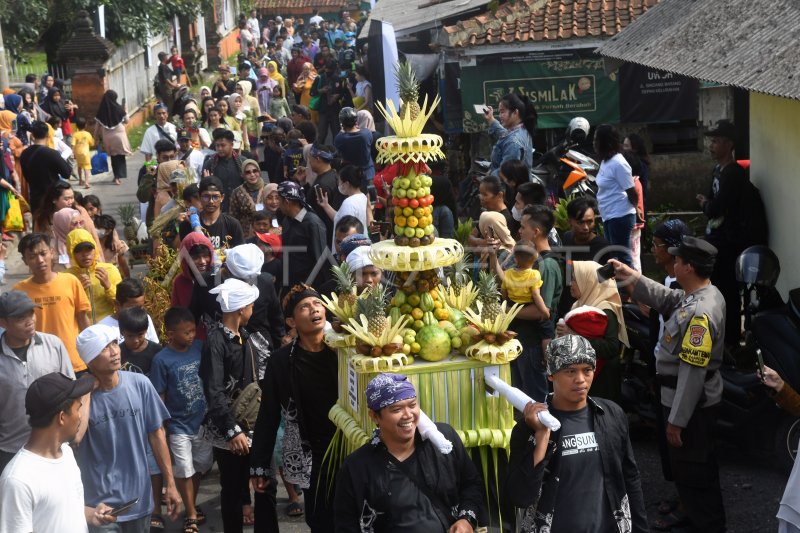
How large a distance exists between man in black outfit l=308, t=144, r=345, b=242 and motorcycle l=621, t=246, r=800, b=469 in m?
4.34

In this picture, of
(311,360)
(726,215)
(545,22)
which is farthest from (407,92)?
(545,22)

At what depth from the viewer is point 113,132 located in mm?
21203


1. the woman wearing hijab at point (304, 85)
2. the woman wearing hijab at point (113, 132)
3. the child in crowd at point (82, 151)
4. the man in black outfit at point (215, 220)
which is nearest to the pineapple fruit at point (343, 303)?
the man in black outfit at point (215, 220)

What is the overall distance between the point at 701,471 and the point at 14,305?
14.4 feet

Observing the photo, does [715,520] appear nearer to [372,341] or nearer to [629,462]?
[629,462]

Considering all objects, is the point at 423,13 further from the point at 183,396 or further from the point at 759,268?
the point at 183,396

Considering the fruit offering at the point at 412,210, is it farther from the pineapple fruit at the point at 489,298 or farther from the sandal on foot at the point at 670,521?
the sandal on foot at the point at 670,521

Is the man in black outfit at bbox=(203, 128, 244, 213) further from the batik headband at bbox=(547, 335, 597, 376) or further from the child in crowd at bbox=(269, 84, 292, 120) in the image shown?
the child in crowd at bbox=(269, 84, 292, 120)

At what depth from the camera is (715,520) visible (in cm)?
718

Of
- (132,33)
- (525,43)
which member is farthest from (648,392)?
(132,33)

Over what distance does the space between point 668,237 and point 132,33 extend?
24.4 meters

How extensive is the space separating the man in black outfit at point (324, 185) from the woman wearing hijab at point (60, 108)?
11.6 m

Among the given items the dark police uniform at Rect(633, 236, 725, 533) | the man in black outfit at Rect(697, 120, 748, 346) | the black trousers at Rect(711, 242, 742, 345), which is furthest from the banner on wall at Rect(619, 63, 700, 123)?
the dark police uniform at Rect(633, 236, 725, 533)

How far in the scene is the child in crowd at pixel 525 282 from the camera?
8578 mm
